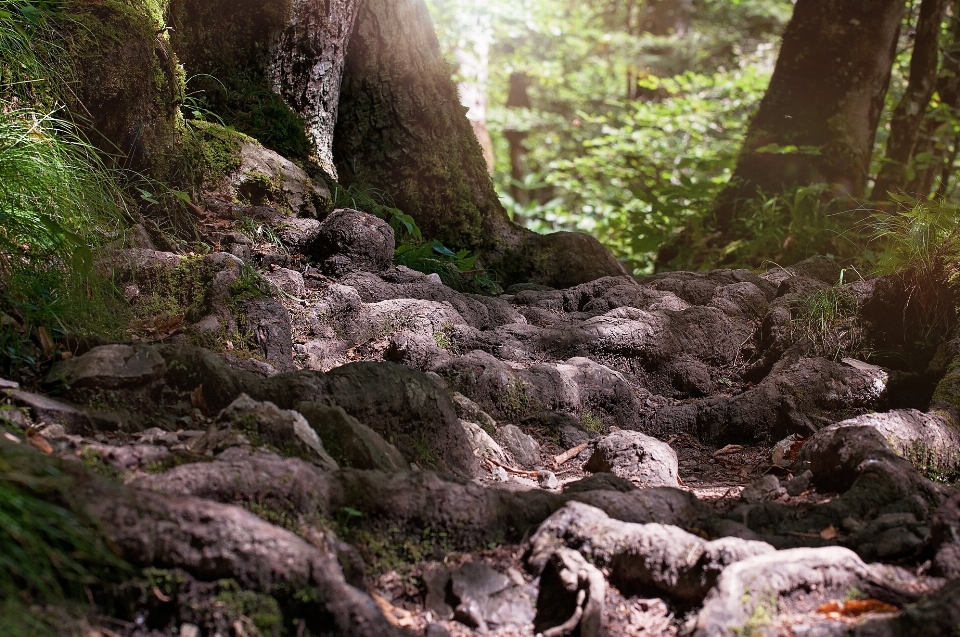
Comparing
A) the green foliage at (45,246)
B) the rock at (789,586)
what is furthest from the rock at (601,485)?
the green foliage at (45,246)

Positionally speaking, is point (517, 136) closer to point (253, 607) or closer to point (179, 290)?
point (179, 290)

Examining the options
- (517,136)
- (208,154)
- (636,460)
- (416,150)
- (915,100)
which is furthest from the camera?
(517,136)

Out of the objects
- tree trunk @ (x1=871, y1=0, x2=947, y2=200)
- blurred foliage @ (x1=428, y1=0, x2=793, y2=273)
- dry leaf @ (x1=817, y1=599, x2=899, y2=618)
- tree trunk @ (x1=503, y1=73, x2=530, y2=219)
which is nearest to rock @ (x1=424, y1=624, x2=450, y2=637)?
dry leaf @ (x1=817, y1=599, x2=899, y2=618)

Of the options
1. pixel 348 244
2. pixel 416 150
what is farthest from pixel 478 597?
pixel 416 150

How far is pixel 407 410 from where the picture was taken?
3068 mm

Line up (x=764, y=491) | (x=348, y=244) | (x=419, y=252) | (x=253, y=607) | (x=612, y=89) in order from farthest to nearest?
1. (x=612, y=89)
2. (x=419, y=252)
3. (x=348, y=244)
4. (x=764, y=491)
5. (x=253, y=607)

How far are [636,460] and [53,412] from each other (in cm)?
202

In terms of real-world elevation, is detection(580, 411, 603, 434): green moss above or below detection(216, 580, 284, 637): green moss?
below

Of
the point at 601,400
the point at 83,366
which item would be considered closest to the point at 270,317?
the point at 83,366

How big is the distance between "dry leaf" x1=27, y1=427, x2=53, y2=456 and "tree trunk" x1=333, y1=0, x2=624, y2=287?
11.7 feet

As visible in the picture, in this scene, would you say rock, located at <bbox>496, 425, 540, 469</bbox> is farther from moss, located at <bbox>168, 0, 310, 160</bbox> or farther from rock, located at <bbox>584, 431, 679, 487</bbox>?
moss, located at <bbox>168, 0, 310, 160</bbox>

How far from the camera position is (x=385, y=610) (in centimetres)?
214

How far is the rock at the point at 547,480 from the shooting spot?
310 centimetres

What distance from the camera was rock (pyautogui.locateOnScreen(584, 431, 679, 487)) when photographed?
10.4 ft
